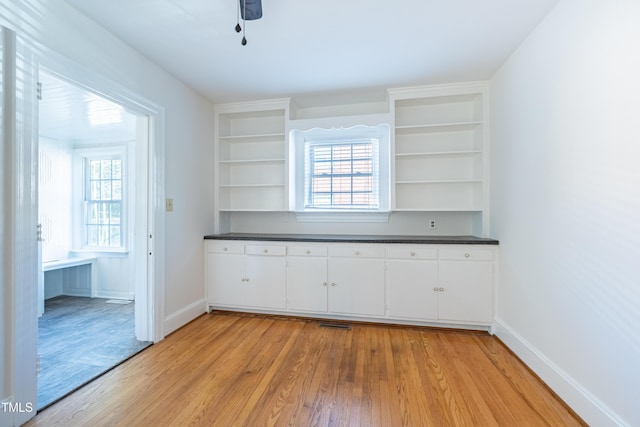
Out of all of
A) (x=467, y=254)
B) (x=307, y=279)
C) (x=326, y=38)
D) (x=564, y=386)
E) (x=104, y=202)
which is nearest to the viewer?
(x=564, y=386)

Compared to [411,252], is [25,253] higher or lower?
higher

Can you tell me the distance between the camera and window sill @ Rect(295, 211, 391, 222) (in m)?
3.29

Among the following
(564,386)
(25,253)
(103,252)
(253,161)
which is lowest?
(564,386)

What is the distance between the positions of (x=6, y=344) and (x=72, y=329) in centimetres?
159

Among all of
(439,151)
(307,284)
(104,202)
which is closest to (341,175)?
(439,151)

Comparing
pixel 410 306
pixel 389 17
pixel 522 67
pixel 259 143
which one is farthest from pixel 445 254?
pixel 259 143

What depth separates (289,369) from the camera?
6.66ft

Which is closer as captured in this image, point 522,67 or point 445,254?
point 522,67

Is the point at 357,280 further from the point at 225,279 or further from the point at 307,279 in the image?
the point at 225,279

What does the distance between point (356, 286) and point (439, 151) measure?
5.84ft

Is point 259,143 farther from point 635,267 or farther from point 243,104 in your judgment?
point 635,267

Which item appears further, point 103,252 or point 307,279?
point 103,252

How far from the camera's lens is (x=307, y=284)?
9.71ft

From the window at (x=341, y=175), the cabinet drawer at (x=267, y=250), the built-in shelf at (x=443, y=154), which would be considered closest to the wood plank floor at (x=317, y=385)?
the cabinet drawer at (x=267, y=250)
